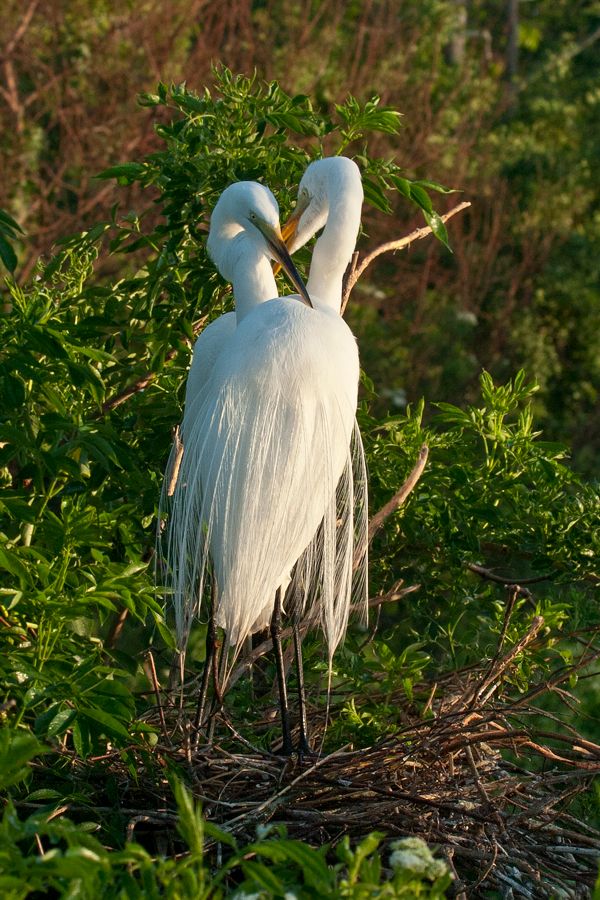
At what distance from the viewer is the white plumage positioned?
2234mm

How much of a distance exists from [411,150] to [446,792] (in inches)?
251

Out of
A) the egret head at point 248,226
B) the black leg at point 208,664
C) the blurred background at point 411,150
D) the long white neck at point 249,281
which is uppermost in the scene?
the egret head at point 248,226

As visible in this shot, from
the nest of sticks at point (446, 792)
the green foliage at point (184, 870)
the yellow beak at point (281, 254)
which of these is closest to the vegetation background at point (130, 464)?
the green foliage at point (184, 870)

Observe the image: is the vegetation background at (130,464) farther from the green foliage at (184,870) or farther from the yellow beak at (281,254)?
the yellow beak at (281,254)

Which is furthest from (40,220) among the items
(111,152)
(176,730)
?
(176,730)

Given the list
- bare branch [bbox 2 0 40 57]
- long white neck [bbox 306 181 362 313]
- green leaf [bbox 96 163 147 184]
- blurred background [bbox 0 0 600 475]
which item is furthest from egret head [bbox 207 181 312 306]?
bare branch [bbox 2 0 40 57]

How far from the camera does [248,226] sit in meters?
2.37

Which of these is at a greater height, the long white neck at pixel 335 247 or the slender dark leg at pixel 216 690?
the long white neck at pixel 335 247

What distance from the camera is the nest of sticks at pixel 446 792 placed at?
1.99 meters

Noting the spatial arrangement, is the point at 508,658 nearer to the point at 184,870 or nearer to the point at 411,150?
the point at 184,870

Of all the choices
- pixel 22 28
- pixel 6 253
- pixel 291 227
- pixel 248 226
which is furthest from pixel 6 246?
pixel 22 28

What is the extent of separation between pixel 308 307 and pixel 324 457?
0.28m

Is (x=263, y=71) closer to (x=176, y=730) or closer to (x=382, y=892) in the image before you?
(x=176, y=730)

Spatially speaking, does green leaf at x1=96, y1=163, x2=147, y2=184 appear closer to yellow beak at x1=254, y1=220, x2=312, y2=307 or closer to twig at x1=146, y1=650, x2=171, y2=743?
yellow beak at x1=254, y1=220, x2=312, y2=307
